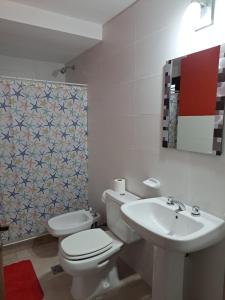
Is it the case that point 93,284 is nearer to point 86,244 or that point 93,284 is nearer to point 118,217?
point 86,244

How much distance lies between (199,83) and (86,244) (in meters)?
1.40

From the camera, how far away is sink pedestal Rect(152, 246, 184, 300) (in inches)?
53.9

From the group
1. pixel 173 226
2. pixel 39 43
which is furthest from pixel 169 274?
pixel 39 43

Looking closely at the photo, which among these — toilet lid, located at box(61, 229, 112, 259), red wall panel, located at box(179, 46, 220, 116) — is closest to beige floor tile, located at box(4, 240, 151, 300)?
toilet lid, located at box(61, 229, 112, 259)

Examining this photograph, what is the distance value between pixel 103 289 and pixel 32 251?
3.28ft

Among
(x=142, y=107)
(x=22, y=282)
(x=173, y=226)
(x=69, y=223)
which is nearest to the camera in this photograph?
(x=173, y=226)

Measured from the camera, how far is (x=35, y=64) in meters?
3.03

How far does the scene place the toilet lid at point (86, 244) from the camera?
1634 mm

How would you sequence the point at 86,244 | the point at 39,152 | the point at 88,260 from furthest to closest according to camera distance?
the point at 39,152
the point at 86,244
the point at 88,260

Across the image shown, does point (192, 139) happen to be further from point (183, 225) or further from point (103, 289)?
point (103, 289)

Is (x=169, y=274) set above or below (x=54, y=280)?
above

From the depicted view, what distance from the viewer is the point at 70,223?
2.38m

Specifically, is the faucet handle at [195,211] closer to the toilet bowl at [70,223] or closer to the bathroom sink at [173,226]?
the bathroom sink at [173,226]

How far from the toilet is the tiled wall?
26 cm
